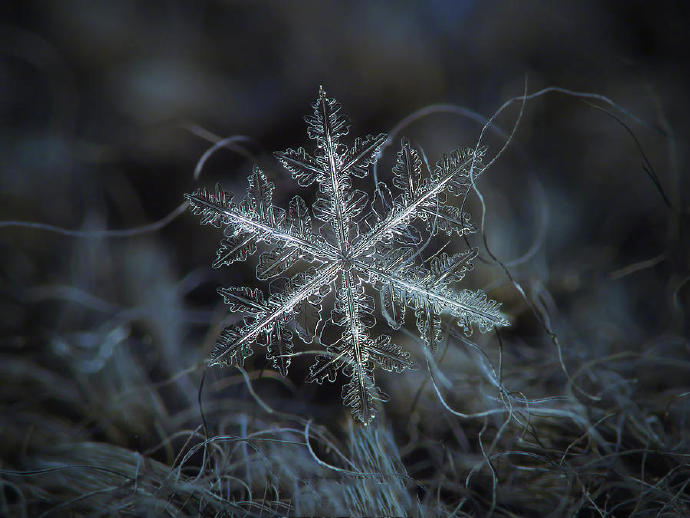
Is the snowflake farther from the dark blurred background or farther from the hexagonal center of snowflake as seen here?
the dark blurred background

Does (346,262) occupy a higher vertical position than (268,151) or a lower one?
lower

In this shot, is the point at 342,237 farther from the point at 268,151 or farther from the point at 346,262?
the point at 268,151

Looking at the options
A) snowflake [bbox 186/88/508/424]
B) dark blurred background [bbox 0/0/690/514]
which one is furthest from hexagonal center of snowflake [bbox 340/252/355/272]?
dark blurred background [bbox 0/0/690/514]

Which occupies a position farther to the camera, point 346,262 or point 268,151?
point 268,151

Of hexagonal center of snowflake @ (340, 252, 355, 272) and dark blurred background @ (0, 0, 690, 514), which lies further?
dark blurred background @ (0, 0, 690, 514)

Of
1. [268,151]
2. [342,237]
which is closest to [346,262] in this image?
[342,237]

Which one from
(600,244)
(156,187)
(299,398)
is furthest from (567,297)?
(156,187)
